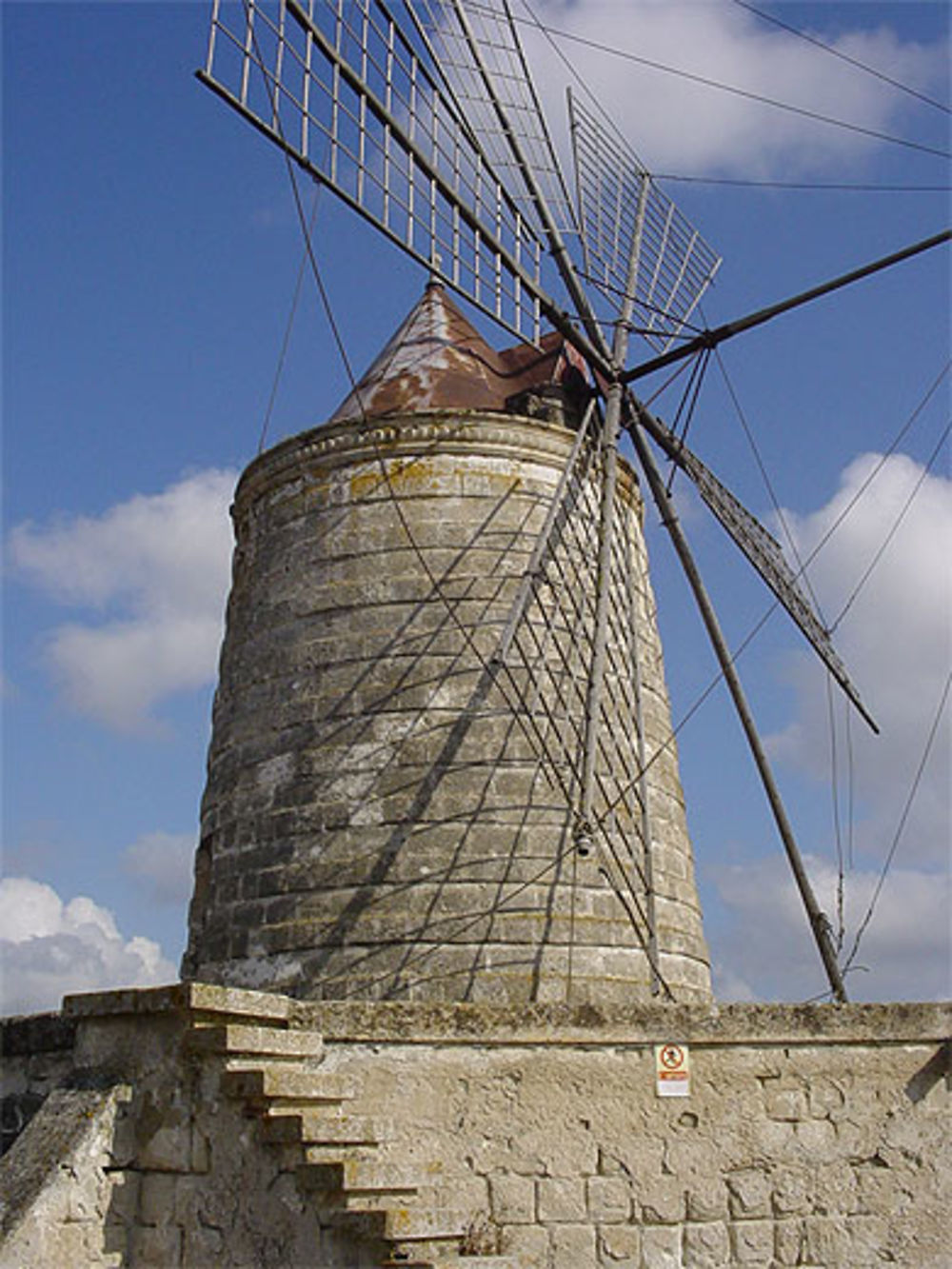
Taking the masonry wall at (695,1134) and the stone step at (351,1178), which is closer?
the stone step at (351,1178)

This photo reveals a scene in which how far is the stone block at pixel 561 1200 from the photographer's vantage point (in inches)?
191

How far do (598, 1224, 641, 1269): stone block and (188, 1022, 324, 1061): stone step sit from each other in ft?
4.22

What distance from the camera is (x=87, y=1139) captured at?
14.5ft

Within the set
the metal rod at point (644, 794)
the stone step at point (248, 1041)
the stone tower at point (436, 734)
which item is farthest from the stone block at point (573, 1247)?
the metal rod at point (644, 794)

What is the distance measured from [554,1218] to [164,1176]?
138cm

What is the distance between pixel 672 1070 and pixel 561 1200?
0.63m

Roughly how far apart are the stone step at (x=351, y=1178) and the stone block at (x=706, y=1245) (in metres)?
1.16

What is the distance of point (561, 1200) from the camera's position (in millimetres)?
4867

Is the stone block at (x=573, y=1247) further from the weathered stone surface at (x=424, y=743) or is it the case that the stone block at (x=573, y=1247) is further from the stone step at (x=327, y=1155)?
the weathered stone surface at (x=424, y=743)

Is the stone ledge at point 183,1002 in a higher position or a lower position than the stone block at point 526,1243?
higher

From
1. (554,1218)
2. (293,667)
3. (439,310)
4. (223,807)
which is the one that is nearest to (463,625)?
(293,667)

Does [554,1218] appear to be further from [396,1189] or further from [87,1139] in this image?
[87,1139]

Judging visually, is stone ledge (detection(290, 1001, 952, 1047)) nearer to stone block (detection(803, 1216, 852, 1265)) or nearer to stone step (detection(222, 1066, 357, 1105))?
stone step (detection(222, 1066, 357, 1105))

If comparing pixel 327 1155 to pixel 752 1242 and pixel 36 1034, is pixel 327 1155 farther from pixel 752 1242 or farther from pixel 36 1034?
pixel 752 1242
